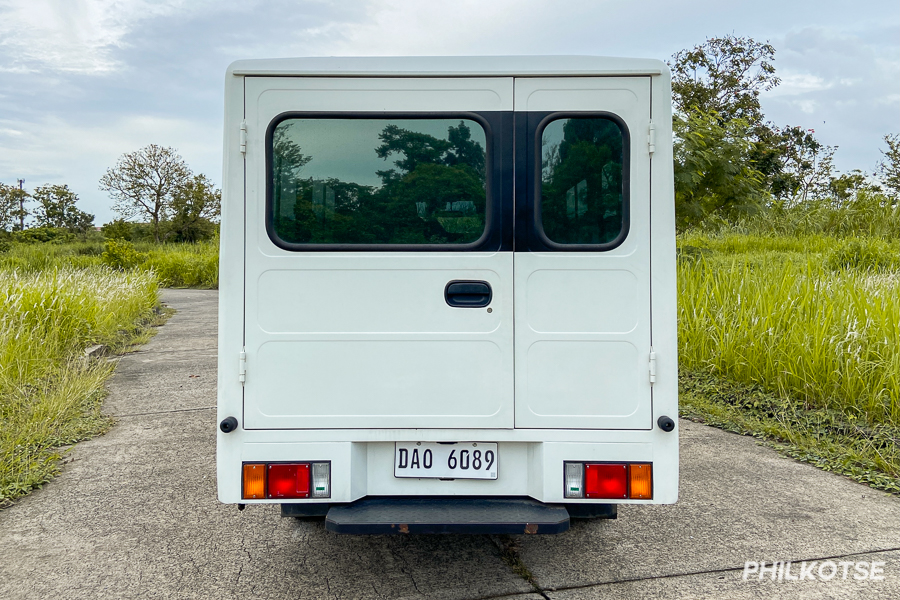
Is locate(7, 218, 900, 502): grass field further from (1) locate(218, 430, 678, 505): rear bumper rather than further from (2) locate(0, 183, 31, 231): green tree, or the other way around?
(2) locate(0, 183, 31, 231): green tree

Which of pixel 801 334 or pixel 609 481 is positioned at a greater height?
pixel 801 334

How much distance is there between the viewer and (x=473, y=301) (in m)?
2.79

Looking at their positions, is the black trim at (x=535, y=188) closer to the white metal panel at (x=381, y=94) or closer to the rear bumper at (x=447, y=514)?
the white metal panel at (x=381, y=94)

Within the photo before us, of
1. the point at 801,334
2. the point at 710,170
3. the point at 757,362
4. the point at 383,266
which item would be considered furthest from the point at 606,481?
the point at 710,170

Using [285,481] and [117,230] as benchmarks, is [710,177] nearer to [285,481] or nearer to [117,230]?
[285,481]

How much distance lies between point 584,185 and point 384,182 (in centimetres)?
84

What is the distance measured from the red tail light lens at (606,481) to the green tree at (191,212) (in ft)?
118

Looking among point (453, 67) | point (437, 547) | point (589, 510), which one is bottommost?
point (437, 547)

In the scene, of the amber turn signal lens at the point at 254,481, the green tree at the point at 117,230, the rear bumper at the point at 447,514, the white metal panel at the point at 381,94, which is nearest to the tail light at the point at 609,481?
the rear bumper at the point at 447,514

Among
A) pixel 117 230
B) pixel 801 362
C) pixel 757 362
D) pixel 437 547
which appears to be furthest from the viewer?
pixel 117 230

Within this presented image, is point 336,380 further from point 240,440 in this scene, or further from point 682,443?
point 682,443

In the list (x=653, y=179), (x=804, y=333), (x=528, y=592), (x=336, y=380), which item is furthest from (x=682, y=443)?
(x=336, y=380)

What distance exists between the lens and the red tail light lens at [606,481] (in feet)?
9.10

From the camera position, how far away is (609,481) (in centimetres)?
278
